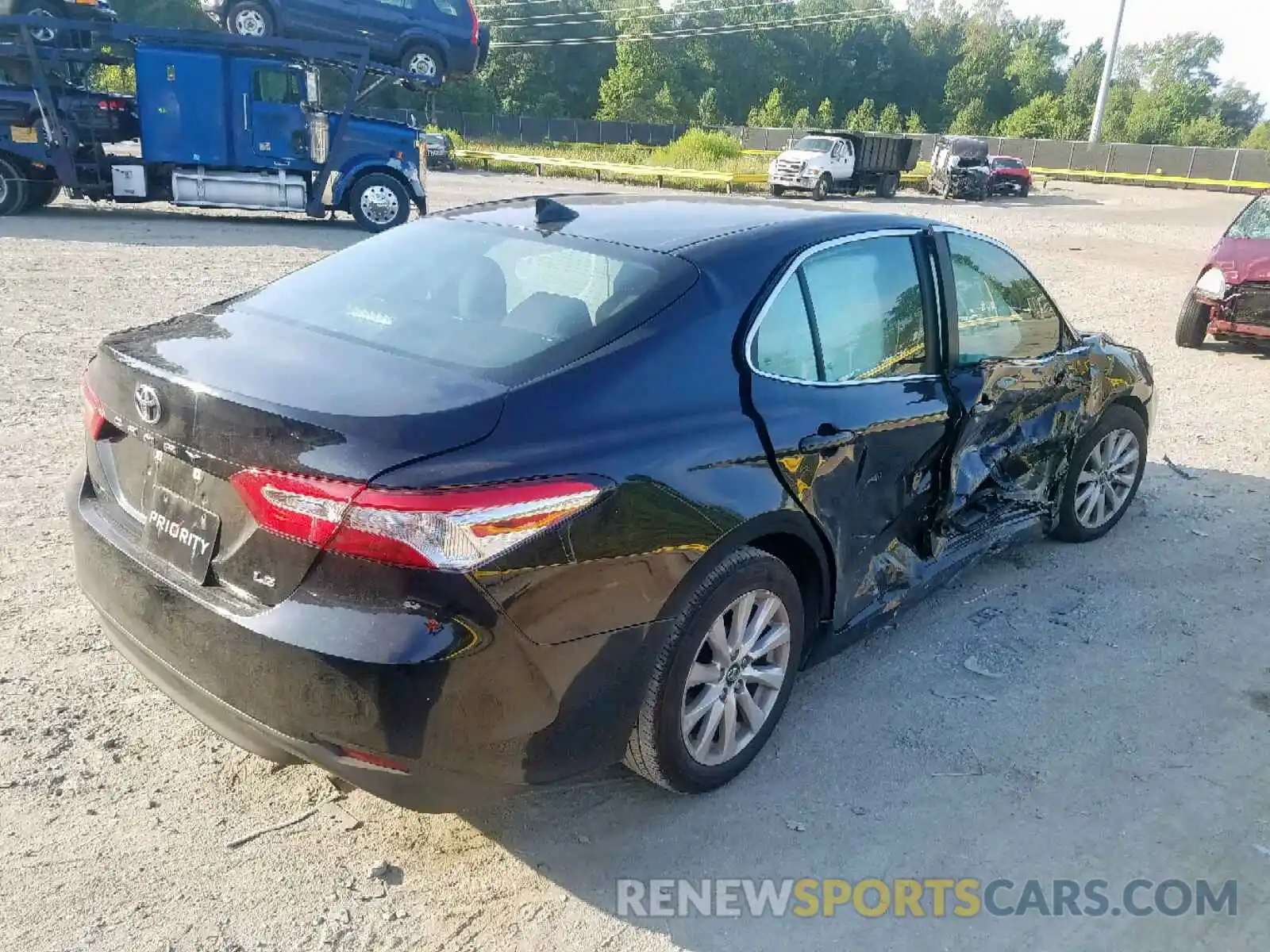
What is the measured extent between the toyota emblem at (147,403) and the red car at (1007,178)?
35907mm

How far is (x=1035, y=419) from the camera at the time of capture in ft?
14.6

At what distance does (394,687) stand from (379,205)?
16506 mm

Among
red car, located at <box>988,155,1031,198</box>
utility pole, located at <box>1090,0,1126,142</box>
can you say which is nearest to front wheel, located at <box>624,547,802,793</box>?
red car, located at <box>988,155,1031,198</box>

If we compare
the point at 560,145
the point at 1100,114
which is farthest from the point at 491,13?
the point at 1100,114

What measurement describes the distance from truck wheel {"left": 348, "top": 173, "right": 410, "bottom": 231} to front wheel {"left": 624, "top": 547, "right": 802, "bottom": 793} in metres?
15.4

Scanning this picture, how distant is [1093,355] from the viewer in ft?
15.9

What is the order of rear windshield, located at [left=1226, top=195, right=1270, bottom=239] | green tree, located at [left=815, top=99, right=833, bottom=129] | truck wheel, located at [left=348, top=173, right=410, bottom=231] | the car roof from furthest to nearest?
green tree, located at [left=815, top=99, right=833, bottom=129] → truck wheel, located at [left=348, top=173, right=410, bottom=231] → rear windshield, located at [left=1226, top=195, right=1270, bottom=239] → the car roof

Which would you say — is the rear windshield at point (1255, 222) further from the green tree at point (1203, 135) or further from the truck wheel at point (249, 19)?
the green tree at point (1203, 135)

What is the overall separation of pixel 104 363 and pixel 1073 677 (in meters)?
3.53

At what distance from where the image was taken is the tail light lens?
2.23 meters

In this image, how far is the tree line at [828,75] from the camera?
6831 cm

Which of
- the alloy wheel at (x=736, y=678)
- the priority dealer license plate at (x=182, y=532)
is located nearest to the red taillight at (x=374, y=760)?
the priority dealer license plate at (x=182, y=532)

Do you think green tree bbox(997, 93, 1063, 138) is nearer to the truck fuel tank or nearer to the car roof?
the truck fuel tank

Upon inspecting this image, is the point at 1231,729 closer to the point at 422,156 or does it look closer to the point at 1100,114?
the point at 422,156
